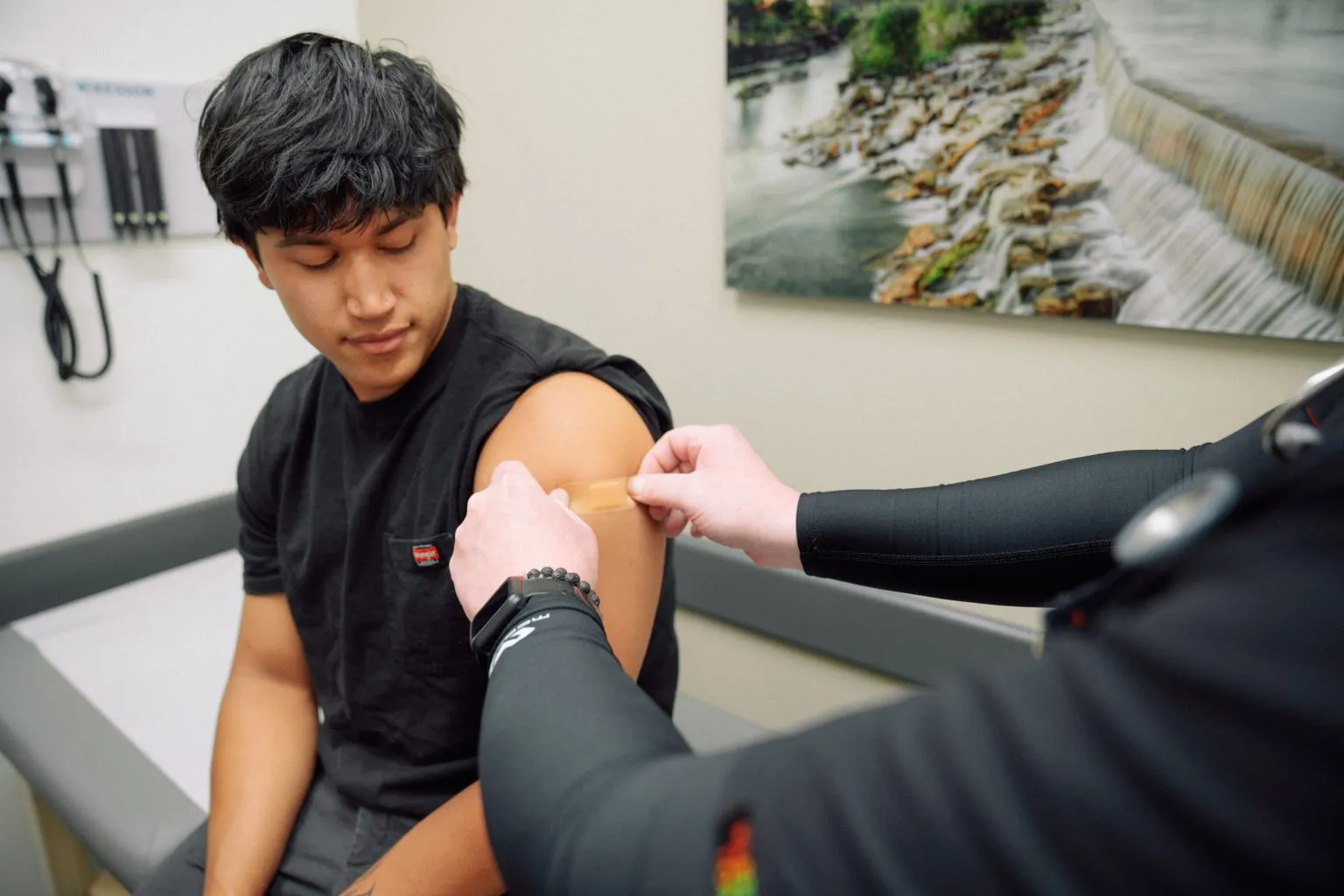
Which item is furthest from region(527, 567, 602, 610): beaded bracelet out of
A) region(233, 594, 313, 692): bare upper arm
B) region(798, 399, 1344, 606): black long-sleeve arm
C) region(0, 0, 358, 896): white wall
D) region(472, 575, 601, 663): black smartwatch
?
region(0, 0, 358, 896): white wall

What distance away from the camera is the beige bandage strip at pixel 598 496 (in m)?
0.90

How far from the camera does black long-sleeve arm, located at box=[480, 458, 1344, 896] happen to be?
31 cm

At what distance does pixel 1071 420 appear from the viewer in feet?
4.71

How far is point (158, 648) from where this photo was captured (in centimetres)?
172

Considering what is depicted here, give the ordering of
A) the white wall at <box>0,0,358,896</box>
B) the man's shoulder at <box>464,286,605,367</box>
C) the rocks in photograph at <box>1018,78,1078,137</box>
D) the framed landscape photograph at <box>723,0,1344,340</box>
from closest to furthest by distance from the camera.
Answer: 1. the man's shoulder at <box>464,286,605,367</box>
2. the framed landscape photograph at <box>723,0,1344,340</box>
3. the rocks in photograph at <box>1018,78,1078,137</box>
4. the white wall at <box>0,0,358,896</box>

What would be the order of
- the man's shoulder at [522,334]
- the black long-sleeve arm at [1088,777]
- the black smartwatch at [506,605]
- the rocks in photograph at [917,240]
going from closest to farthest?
the black long-sleeve arm at [1088,777] < the black smartwatch at [506,605] < the man's shoulder at [522,334] < the rocks in photograph at [917,240]

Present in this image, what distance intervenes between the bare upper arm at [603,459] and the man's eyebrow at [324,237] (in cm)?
24

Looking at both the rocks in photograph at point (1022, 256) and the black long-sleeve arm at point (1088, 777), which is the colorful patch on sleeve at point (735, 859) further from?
the rocks in photograph at point (1022, 256)

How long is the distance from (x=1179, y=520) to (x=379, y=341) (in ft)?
2.82

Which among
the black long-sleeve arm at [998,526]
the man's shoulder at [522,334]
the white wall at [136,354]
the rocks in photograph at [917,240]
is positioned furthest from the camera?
the white wall at [136,354]

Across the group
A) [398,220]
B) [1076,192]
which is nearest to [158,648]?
[398,220]

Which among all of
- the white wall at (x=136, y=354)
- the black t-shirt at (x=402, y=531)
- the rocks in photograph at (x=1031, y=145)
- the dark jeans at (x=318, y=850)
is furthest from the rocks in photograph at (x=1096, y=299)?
the white wall at (x=136, y=354)

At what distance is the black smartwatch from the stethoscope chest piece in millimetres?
376

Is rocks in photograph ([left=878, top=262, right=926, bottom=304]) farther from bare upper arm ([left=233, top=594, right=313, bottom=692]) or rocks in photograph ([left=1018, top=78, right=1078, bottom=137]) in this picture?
bare upper arm ([left=233, top=594, right=313, bottom=692])
